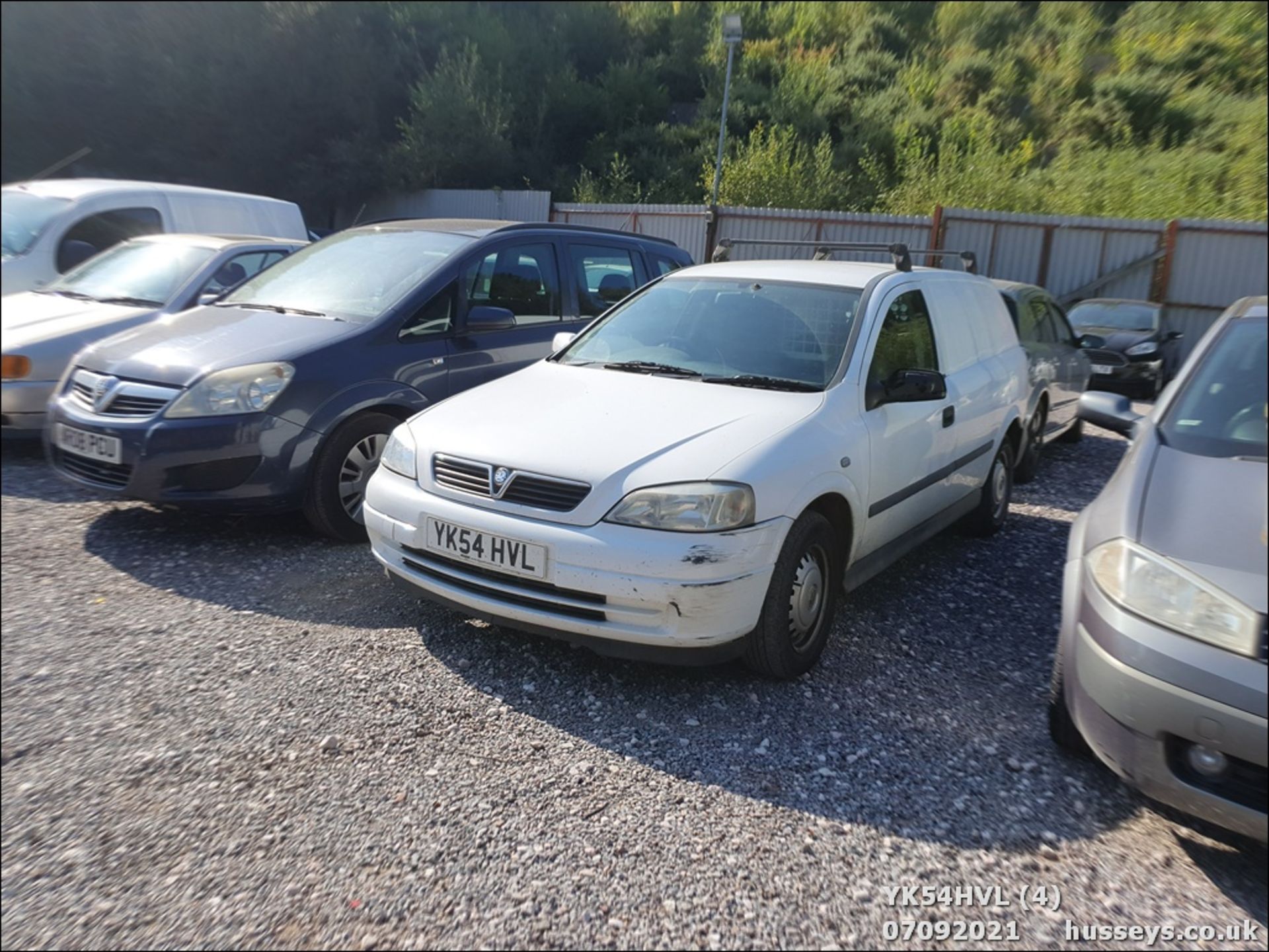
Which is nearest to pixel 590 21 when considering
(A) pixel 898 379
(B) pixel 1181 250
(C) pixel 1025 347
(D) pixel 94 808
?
(B) pixel 1181 250

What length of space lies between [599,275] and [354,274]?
176 centimetres

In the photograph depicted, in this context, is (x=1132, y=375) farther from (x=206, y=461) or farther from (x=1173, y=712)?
(x=206, y=461)

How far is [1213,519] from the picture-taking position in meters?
2.61

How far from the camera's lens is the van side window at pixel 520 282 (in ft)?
18.3

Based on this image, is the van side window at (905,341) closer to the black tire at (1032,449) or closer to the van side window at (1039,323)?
the black tire at (1032,449)

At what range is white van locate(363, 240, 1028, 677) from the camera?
3217 mm

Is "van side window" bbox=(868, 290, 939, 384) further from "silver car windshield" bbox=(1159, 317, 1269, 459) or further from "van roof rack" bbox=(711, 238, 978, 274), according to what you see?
"silver car windshield" bbox=(1159, 317, 1269, 459)

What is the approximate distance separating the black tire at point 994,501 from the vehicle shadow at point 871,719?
1.17 meters

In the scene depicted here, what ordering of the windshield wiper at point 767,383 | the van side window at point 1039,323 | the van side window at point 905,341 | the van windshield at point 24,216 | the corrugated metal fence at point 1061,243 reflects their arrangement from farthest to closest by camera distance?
the corrugated metal fence at point 1061,243 < the van windshield at point 24,216 < the van side window at point 1039,323 < the van side window at point 905,341 < the windshield wiper at point 767,383

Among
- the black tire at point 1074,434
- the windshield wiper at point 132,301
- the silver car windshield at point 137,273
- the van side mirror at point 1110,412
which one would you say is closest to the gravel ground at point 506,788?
the van side mirror at point 1110,412

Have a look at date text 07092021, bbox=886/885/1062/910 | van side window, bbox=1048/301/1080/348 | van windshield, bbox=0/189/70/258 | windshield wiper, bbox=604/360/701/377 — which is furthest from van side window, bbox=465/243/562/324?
van windshield, bbox=0/189/70/258

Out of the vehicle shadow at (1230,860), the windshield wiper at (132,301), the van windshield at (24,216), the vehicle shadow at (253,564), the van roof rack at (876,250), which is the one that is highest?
the van windshield at (24,216)

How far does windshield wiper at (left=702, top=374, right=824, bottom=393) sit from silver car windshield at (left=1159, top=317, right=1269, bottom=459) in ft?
4.41

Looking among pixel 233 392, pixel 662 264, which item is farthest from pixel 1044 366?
pixel 233 392
